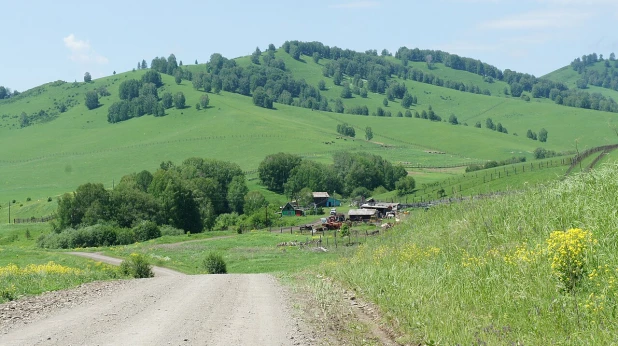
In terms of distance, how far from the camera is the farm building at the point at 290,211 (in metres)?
133

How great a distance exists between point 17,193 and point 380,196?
3525 inches

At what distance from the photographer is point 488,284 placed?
11828 millimetres

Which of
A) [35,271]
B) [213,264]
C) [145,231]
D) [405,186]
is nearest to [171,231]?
[145,231]

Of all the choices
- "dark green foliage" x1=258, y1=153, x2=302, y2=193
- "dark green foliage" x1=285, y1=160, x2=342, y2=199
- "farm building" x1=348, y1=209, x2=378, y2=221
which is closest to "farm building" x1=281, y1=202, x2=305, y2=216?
"dark green foliage" x1=285, y1=160, x2=342, y2=199

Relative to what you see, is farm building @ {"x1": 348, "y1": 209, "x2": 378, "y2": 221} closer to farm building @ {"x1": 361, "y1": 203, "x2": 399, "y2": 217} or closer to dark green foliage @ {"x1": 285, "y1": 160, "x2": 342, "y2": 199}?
farm building @ {"x1": 361, "y1": 203, "x2": 399, "y2": 217}

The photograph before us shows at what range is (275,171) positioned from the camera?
15625 cm

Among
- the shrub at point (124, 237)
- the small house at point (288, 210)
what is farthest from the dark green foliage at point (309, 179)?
the shrub at point (124, 237)

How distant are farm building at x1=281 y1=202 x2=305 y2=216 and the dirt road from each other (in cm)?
11522

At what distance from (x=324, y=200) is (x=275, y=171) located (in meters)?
17.2

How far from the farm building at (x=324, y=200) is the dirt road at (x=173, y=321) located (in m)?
125

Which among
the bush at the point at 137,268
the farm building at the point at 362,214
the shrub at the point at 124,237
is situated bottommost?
the farm building at the point at 362,214

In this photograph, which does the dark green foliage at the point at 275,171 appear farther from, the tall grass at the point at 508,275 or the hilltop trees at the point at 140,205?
the tall grass at the point at 508,275

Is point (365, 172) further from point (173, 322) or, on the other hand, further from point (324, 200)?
point (173, 322)

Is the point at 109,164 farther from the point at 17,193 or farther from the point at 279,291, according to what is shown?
the point at 279,291
